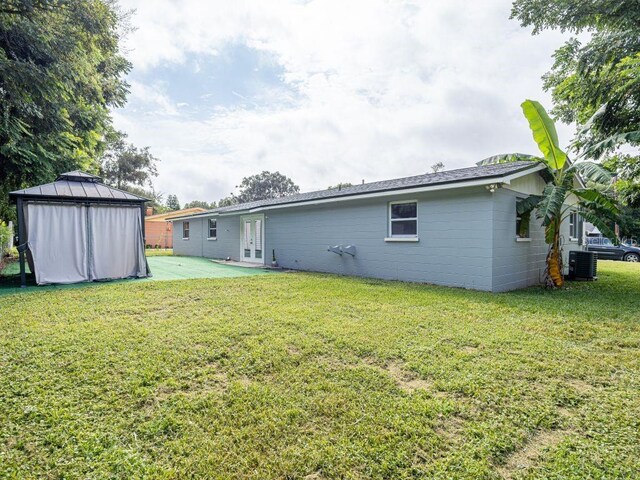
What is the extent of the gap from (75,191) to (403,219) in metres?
9.43

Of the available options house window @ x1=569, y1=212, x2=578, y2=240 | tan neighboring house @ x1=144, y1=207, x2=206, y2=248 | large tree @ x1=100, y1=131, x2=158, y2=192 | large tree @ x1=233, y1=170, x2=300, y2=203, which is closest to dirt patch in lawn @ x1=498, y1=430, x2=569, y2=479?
house window @ x1=569, y1=212, x2=578, y2=240

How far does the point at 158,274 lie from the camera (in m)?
11.4

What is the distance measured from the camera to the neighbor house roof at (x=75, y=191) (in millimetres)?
A: 8688

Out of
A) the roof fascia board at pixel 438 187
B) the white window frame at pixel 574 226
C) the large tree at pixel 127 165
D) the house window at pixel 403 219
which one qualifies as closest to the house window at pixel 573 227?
the white window frame at pixel 574 226

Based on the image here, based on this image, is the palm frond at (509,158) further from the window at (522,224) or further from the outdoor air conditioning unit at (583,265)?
the outdoor air conditioning unit at (583,265)

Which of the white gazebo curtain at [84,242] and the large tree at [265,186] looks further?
the large tree at [265,186]

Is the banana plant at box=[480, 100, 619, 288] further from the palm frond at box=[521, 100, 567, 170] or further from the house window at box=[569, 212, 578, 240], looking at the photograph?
the house window at box=[569, 212, 578, 240]

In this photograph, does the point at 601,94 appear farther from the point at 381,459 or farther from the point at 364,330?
the point at 381,459

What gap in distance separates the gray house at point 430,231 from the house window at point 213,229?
564 cm

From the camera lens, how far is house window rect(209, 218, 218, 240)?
19.0 metres

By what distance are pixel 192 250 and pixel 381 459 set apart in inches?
823

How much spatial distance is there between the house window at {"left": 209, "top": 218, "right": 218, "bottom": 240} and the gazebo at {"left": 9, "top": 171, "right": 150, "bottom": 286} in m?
8.51

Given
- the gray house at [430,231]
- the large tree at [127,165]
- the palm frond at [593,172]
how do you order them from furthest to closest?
the large tree at [127,165] < the gray house at [430,231] < the palm frond at [593,172]

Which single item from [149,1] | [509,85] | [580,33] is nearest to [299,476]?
[149,1]
